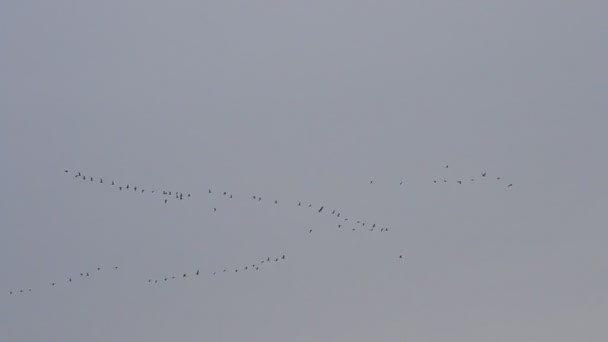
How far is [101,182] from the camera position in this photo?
704 centimetres

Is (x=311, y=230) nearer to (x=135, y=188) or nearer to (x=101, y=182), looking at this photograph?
(x=135, y=188)

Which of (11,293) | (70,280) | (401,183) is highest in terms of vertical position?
(401,183)

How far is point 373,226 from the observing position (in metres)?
6.79

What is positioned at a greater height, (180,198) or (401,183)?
(401,183)

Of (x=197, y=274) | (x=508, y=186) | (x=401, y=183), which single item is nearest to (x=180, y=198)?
(x=197, y=274)

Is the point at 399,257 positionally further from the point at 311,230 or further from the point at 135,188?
the point at 135,188

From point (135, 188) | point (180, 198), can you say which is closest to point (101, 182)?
point (135, 188)

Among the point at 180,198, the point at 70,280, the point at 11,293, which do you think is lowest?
the point at 11,293

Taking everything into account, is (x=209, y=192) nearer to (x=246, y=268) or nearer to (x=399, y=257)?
(x=246, y=268)

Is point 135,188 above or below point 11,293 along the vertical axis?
above

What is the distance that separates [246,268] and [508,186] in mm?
5359

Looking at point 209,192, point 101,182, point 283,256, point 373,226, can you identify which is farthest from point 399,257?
point 101,182

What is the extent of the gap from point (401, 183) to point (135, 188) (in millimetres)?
5303

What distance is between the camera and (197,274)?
6879 millimetres
